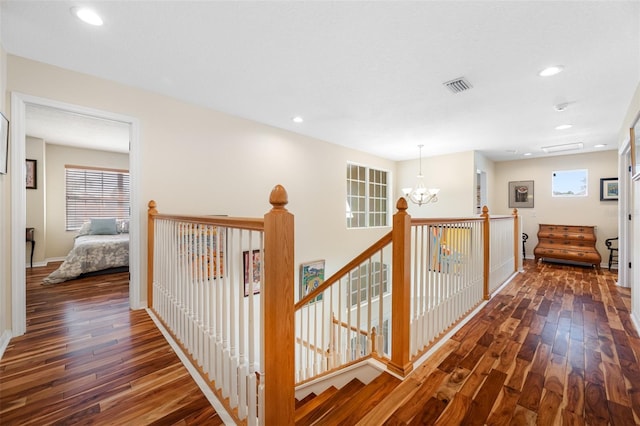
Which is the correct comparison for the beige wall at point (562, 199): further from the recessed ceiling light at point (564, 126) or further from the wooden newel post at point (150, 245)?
the wooden newel post at point (150, 245)

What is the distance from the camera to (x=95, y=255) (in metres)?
4.25

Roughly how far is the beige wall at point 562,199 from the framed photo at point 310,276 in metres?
5.38

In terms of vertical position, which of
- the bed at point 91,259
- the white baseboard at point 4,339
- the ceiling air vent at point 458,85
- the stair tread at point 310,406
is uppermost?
the ceiling air vent at point 458,85

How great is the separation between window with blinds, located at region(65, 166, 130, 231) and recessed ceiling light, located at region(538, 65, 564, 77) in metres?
6.70

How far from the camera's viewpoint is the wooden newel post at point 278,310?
1095 millimetres

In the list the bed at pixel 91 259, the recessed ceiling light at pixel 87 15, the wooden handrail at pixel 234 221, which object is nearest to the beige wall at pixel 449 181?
the wooden handrail at pixel 234 221

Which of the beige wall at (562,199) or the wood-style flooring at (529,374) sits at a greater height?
the beige wall at (562,199)

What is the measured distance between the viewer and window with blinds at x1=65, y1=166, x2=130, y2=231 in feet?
18.1

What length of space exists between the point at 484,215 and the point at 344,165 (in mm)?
2761

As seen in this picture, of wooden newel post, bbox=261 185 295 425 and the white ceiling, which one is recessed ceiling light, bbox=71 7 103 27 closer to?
the white ceiling

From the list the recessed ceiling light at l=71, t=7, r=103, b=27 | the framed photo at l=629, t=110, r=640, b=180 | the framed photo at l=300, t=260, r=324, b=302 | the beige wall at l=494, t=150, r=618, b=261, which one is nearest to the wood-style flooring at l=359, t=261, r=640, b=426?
the framed photo at l=629, t=110, r=640, b=180

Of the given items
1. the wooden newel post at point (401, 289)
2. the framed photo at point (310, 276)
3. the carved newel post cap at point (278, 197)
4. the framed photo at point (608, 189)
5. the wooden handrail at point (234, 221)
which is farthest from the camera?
the framed photo at point (608, 189)

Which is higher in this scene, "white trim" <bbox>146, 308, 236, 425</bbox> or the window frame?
Answer: the window frame

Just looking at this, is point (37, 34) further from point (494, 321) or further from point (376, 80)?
point (494, 321)
